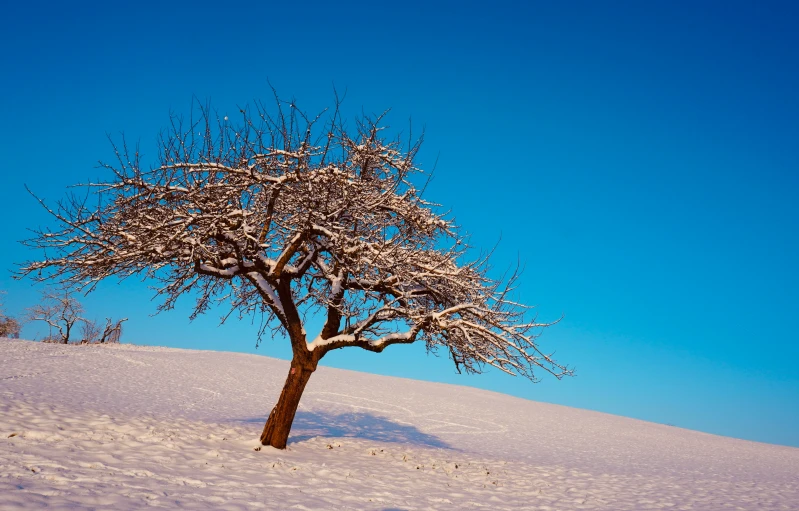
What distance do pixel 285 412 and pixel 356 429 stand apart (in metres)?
9.02

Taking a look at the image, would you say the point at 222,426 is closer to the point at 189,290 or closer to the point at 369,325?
the point at 189,290

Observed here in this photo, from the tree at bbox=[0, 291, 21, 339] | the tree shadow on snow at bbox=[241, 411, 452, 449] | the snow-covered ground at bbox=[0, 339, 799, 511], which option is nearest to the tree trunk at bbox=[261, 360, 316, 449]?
the snow-covered ground at bbox=[0, 339, 799, 511]

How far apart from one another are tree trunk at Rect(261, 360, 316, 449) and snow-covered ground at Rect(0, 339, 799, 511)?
40 centimetres

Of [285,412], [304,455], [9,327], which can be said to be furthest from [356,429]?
[9,327]

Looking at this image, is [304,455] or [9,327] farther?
[9,327]

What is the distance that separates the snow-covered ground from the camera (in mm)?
8477

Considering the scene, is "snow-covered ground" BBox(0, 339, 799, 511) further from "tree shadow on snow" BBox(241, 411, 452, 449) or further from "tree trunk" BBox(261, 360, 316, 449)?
"tree trunk" BBox(261, 360, 316, 449)

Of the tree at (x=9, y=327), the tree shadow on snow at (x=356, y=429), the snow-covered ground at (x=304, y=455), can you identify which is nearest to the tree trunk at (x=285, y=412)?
the snow-covered ground at (x=304, y=455)

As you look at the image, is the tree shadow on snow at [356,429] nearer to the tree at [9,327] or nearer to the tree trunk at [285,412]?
the tree trunk at [285,412]

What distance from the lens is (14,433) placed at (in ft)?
34.5

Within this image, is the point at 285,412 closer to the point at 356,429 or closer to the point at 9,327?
the point at 356,429

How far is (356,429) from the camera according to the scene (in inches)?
850

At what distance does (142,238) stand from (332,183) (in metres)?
4.86

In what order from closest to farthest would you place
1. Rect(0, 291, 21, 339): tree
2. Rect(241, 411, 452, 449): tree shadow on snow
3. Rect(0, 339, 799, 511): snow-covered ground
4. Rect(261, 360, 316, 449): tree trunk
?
Rect(0, 339, 799, 511): snow-covered ground → Rect(261, 360, 316, 449): tree trunk → Rect(241, 411, 452, 449): tree shadow on snow → Rect(0, 291, 21, 339): tree
